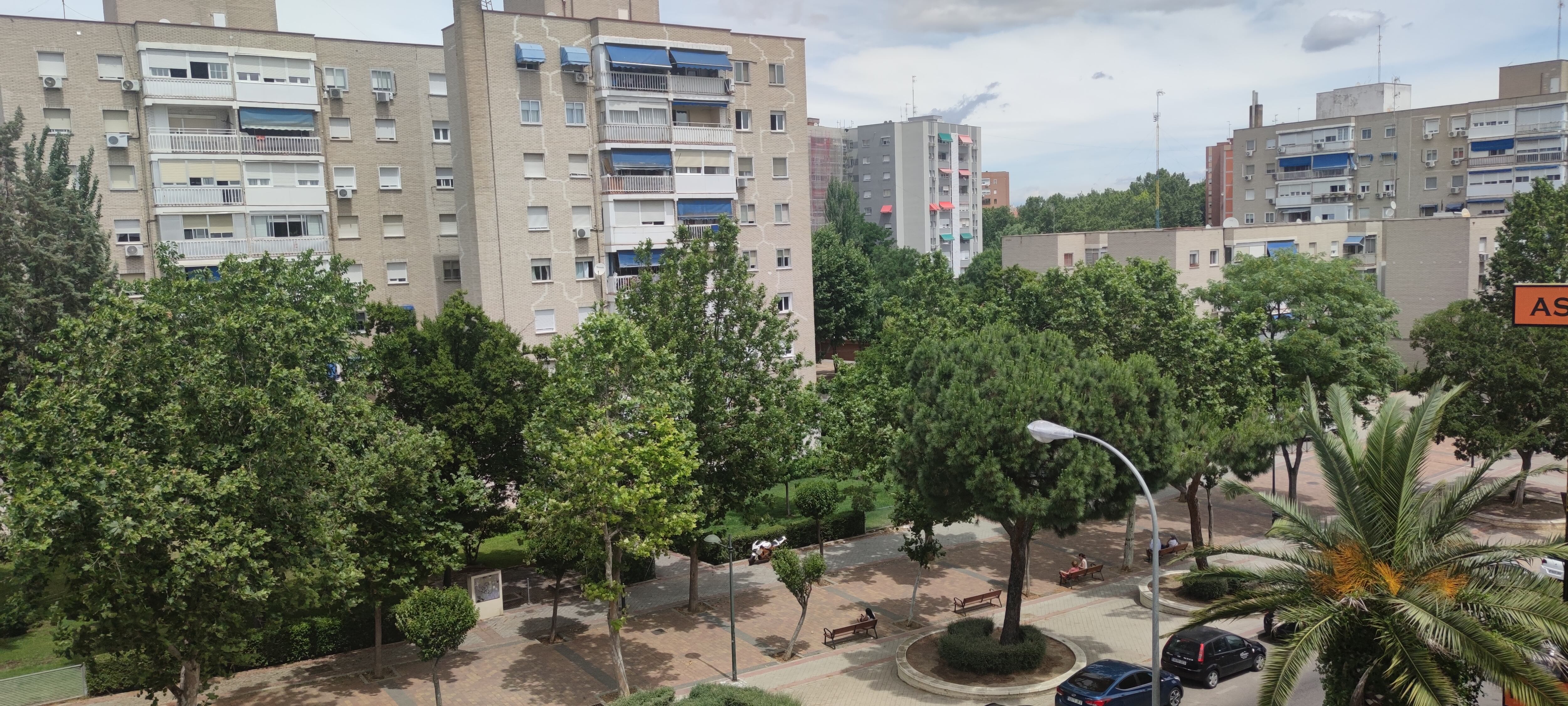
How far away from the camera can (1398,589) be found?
1340 cm

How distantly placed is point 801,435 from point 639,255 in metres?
7.34

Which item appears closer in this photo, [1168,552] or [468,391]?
[468,391]

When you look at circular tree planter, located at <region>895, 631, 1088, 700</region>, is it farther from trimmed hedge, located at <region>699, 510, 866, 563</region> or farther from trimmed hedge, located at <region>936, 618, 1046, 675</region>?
trimmed hedge, located at <region>699, 510, 866, 563</region>

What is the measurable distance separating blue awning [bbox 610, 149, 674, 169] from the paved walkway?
18.0 meters

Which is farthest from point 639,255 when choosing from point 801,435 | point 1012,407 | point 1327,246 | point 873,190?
point 873,190

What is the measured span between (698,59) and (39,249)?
25.5m

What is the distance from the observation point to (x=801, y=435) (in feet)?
94.5

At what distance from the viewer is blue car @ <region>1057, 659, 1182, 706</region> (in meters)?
21.5

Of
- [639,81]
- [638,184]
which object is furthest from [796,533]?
[639,81]

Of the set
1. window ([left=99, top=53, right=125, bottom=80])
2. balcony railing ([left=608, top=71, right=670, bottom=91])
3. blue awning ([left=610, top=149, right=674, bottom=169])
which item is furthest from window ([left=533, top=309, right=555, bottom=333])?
window ([left=99, top=53, right=125, bottom=80])

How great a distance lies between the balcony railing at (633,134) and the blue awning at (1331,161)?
57.8m

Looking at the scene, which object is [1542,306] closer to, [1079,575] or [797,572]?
[797,572]

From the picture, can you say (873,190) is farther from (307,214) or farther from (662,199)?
(307,214)

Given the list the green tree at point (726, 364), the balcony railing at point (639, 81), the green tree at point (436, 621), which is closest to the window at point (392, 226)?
the balcony railing at point (639, 81)
